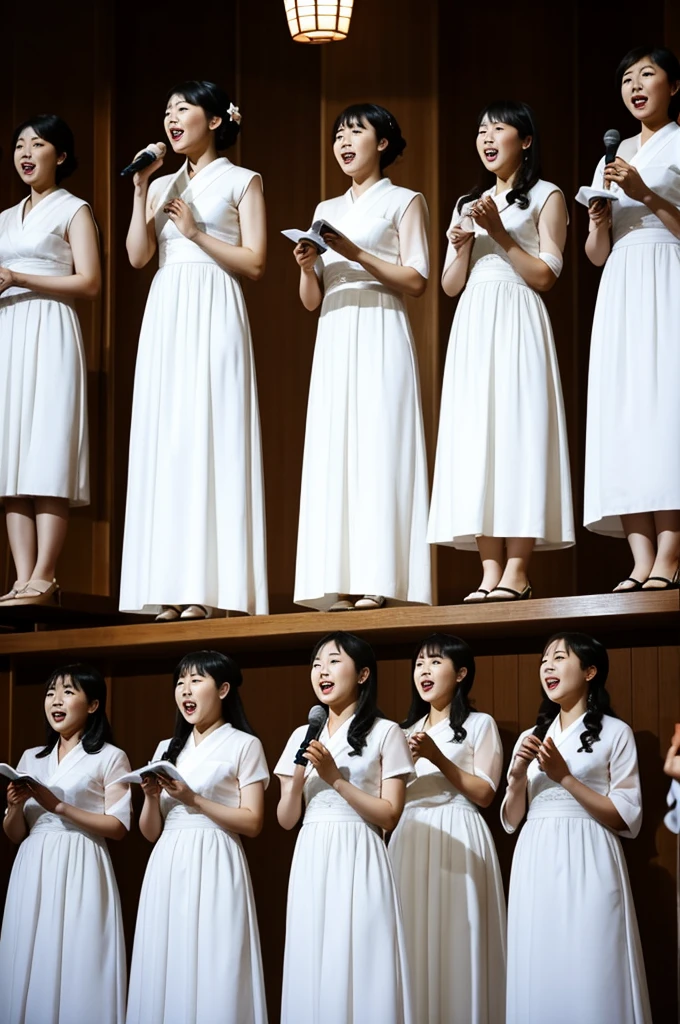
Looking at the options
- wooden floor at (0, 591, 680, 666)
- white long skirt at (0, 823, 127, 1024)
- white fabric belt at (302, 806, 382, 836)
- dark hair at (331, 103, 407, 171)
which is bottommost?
white long skirt at (0, 823, 127, 1024)

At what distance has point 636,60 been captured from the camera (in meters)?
5.65

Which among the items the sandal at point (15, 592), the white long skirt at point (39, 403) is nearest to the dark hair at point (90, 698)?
the sandal at point (15, 592)

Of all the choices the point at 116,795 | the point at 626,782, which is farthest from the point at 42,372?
the point at 626,782

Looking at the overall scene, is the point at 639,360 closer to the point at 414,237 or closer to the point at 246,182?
the point at 414,237

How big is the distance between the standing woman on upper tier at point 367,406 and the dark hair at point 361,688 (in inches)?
13.6

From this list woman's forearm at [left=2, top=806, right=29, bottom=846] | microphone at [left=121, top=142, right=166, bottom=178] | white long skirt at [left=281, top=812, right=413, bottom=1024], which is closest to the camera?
white long skirt at [left=281, top=812, right=413, bottom=1024]

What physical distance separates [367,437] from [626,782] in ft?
4.73

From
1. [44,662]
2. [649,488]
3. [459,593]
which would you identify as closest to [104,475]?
[44,662]

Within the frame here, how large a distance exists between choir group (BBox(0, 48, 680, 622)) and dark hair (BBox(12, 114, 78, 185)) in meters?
0.01

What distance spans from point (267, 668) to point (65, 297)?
5.20ft

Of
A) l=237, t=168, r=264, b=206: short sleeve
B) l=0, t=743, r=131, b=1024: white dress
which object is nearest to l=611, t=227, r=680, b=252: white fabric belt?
l=237, t=168, r=264, b=206: short sleeve

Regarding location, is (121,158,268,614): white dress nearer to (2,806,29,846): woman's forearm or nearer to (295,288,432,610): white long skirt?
(295,288,432,610): white long skirt

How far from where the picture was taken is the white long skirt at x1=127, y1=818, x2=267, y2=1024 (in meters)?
5.47

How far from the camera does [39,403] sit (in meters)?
6.38
